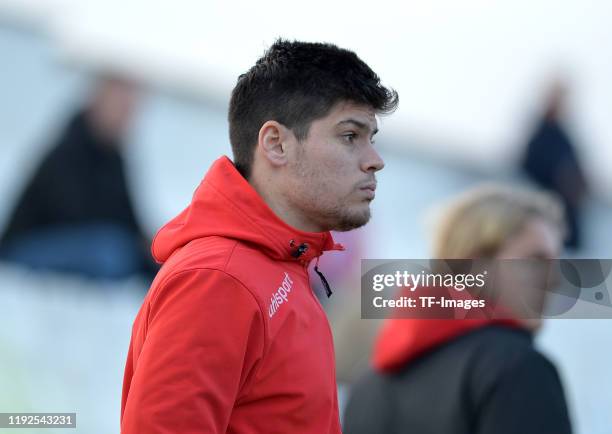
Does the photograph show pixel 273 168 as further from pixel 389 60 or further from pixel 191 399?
pixel 389 60

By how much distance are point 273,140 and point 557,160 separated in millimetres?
4050

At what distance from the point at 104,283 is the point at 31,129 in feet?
3.02

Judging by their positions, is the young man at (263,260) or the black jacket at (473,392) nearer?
the young man at (263,260)

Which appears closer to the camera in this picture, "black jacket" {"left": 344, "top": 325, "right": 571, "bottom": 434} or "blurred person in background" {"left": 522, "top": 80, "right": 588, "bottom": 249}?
"black jacket" {"left": 344, "top": 325, "right": 571, "bottom": 434}

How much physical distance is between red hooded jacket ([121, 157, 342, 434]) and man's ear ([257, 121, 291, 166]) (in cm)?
6

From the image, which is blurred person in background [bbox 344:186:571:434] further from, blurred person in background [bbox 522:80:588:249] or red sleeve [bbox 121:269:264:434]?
blurred person in background [bbox 522:80:588:249]

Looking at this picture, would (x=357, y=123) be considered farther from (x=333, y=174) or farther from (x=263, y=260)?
(x=263, y=260)

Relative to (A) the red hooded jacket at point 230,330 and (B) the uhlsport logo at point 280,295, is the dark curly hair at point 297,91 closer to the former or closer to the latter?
(A) the red hooded jacket at point 230,330

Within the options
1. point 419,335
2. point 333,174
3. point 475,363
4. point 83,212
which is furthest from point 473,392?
point 83,212

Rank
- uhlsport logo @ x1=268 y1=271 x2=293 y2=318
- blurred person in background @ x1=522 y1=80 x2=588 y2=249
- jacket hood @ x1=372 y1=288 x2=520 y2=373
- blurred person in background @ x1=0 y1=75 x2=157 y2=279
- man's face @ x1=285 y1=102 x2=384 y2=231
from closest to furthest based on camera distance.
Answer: uhlsport logo @ x1=268 y1=271 x2=293 y2=318, man's face @ x1=285 y1=102 x2=384 y2=231, jacket hood @ x1=372 y1=288 x2=520 y2=373, blurred person in background @ x1=0 y1=75 x2=157 y2=279, blurred person in background @ x1=522 y1=80 x2=588 y2=249

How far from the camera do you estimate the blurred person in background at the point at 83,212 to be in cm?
410

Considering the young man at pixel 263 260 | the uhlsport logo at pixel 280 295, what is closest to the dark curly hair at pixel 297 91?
the young man at pixel 263 260

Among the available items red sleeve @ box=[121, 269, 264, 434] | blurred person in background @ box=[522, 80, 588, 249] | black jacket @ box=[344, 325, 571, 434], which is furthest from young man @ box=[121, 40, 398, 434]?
blurred person in background @ box=[522, 80, 588, 249]

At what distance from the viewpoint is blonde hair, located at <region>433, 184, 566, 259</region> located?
201 centimetres
